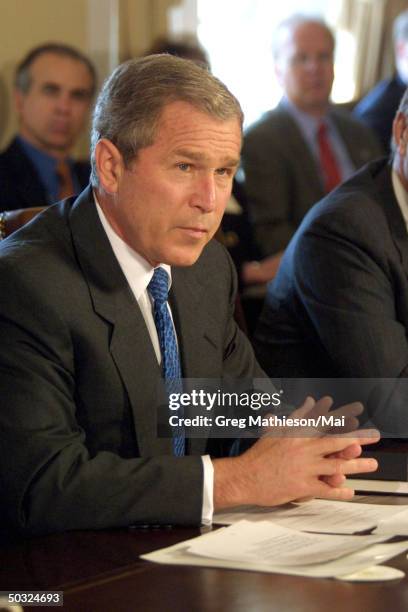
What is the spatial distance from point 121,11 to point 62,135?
92 cm

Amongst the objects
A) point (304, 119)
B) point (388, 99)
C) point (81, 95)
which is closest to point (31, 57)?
point (81, 95)

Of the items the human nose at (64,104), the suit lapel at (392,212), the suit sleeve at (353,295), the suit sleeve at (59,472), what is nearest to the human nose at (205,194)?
the suit sleeve at (59,472)

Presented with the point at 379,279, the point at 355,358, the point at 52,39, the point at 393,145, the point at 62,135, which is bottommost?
the point at 355,358

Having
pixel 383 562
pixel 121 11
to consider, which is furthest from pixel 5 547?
pixel 121 11

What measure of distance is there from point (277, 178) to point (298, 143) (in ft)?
0.84

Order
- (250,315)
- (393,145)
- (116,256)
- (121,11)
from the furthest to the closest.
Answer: (121,11) < (250,315) < (393,145) < (116,256)

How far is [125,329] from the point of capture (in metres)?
1.92

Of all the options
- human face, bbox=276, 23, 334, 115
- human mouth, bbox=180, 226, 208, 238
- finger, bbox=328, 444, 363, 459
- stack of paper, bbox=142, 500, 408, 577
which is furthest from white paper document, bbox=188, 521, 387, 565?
human face, bbox=276, 23, 334, 115

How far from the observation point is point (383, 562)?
4.85 feet

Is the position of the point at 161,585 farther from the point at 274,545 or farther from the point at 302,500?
the point at 302,500

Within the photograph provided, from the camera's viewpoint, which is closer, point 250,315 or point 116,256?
point 116,256

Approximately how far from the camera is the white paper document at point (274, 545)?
1.49 m

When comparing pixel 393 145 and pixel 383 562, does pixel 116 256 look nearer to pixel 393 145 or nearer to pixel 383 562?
pixel 383 562

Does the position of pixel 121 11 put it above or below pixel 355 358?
above
